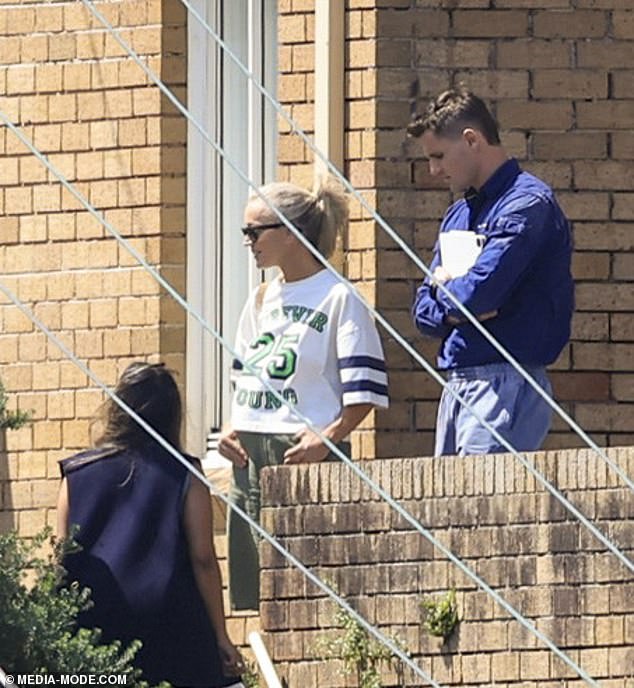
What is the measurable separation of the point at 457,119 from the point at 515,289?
0.61 meters

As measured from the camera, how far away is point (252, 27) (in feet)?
36.0

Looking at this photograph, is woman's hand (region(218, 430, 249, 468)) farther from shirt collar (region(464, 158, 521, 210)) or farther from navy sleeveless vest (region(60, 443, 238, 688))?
shirt collar (region(464, 158, 521, 210))

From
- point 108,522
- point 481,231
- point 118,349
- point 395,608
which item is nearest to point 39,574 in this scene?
point 108,522

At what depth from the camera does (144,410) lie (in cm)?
883

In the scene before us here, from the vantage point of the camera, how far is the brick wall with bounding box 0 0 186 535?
427 inches

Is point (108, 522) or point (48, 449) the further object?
Answer: point (48, 449)

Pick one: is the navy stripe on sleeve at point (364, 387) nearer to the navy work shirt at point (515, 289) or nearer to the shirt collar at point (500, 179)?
the navy work shirt at point (515, 289)

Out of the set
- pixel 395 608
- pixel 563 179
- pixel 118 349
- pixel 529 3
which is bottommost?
pixel 395 608

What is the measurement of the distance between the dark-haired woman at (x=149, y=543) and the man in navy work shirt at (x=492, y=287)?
3.00 feet

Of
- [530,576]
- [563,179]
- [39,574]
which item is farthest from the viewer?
[563,179]

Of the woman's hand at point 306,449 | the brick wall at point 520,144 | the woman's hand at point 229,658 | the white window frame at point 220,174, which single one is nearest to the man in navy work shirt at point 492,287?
the woman's hand at point 306,449

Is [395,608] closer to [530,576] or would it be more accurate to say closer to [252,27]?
[530,576]

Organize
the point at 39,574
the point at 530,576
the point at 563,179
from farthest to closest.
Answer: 1. the point at 563,179
2. the point at 530,576
3. the point at 39,574

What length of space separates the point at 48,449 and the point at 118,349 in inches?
19.6
